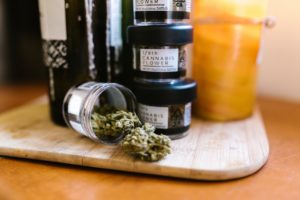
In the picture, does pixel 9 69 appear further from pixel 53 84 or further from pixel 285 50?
pixel 285 50

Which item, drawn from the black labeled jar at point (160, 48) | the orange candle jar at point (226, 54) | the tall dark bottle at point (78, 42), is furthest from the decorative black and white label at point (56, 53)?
the orange candle jar at point (226, 54)

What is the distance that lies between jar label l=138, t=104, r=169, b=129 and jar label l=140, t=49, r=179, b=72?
0.05 metres

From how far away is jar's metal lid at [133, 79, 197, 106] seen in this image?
43 centimetres

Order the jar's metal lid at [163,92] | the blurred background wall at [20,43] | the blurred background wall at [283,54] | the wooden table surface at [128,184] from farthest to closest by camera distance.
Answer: the blurred background wall at [20,43] → the blurred background wall at [283,54] → the jar's metal lid at [163,92] → the wooden table surface at [128,184]

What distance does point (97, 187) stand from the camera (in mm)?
337

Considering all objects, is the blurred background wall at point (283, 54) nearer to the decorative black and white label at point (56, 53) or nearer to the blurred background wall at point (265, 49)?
the blurred background wall at point (265, 49)

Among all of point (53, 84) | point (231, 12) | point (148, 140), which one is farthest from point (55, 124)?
point (231, 12)

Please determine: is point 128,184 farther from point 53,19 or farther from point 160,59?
point 53,19

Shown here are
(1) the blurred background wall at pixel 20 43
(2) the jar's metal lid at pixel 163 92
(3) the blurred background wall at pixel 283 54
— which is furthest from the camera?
(1) the blurred background wall at pixel 20 43

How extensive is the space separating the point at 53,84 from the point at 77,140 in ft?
0.39

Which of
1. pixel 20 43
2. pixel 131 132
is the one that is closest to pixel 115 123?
pixel 131 132

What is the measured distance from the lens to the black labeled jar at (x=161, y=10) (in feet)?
1.34

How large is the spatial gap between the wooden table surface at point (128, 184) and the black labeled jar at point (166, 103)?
0.10m

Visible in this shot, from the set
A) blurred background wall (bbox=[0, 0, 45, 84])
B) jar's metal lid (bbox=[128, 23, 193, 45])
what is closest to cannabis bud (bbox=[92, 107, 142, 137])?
jar's metal lid (bbox=[128, 23, 193, 45])
